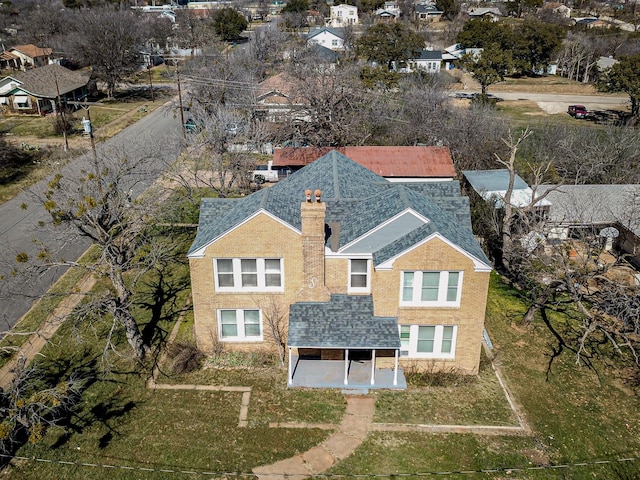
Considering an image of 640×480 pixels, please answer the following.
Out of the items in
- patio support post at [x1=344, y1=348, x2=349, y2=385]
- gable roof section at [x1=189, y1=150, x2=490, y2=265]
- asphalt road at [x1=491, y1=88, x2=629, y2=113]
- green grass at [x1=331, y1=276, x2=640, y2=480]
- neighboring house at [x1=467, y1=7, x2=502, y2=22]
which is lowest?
green grass at [x1=331, y1=276, x2=640, y2=480]

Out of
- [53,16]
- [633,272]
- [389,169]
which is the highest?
[53,16]

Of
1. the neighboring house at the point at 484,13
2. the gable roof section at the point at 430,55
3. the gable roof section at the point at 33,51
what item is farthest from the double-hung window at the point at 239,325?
the neighboring house at the point at 484,13

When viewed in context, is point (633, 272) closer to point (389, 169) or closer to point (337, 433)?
point (389, 169)

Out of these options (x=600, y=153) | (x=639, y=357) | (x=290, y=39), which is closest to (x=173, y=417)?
(x=639, y=357)

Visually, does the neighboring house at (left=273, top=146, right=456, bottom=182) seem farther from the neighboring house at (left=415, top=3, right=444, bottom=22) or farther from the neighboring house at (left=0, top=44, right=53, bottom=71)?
the neighboring house at (left=415, top=3, right=444, bottom=22)

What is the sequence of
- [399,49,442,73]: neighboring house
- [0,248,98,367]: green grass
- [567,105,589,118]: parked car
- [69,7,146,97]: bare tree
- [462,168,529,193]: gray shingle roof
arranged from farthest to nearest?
[399,49,442,73]: neighboring house
[69,7,146,97]: bare tree
[567,105,589,118]: parked car
[462,168,529,193]: gray shingle roof
[0,248,98,367]: green grass

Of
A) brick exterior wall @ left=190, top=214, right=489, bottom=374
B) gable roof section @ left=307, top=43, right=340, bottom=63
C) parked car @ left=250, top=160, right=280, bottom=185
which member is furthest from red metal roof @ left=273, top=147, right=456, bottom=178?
gable roof section @ left=307, top=43, right=340, bottom=63

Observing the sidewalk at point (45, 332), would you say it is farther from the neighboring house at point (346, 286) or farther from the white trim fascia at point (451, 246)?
the white trim fascia at point (451, 246)
